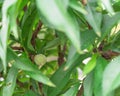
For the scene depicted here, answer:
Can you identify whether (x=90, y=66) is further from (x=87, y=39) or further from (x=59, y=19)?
(x=59, y=19)

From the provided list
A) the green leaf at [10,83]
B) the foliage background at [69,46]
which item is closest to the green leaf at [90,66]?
the foliage background at [69,46]

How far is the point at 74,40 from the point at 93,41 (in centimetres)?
20

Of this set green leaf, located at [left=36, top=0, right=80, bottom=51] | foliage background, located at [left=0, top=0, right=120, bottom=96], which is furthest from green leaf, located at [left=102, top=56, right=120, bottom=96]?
green leaf, located at [left=36, top=0, right=80, bottom=51]

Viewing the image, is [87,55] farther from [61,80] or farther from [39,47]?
[39,47]

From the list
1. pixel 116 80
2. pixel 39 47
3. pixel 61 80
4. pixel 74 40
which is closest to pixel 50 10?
pixel 74 40

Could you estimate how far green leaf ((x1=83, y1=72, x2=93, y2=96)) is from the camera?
0.49m

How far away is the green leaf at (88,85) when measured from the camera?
486 millimetres

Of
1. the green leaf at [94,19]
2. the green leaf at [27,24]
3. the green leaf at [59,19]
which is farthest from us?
Answer: the green leaf at [27,24]

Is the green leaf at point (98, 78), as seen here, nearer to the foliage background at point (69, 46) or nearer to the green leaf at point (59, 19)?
the foliage background at point (69, 46)

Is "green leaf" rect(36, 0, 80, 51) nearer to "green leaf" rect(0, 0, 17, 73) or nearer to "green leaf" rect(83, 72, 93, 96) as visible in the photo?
"green leaf" rect(0, 0, 17, 73)

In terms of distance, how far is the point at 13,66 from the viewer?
508 millimetres

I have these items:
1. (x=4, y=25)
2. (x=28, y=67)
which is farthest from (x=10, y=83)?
(x=4, y=25)

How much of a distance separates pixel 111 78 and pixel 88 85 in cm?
10

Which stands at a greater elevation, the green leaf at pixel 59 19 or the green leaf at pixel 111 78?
the green leaf at pixel 59 19
